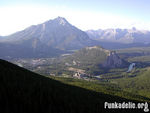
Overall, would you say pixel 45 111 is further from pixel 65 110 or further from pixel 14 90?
pixel 14 90

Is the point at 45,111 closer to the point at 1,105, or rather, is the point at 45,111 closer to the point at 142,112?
the point at 1,105

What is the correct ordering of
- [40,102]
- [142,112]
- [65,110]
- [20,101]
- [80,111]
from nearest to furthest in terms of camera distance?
[20,101]
[40,102]
[65,110]
[80,111]
[142,112]

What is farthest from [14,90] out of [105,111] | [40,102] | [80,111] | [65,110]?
[105,111]

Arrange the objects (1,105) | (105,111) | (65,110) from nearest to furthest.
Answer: (1,105) → (65,110) → (105,111)

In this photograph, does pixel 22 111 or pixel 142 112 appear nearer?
pixel 22 111

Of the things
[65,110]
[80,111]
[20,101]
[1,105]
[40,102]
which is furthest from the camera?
[80,111]

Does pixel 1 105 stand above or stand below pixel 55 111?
above

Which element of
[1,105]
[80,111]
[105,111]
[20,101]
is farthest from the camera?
[105,111]

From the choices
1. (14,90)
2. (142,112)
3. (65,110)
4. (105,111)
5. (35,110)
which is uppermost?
(14,90)

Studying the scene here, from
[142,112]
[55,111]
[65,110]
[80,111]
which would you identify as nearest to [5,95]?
[55,111]
